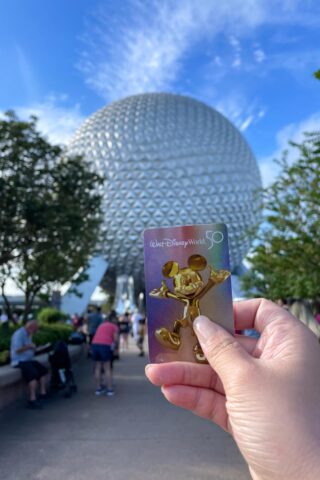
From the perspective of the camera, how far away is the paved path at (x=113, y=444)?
4.12m

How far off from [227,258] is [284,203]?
11.4 metres

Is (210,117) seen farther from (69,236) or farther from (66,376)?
(66,376)

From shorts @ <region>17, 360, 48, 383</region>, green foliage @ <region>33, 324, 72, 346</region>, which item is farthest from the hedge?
shorts @ <region>17, 360, 48, 383</region>

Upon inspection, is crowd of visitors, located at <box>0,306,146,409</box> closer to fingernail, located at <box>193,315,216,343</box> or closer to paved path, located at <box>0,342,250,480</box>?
paved path, located at <box>0,342,250,480</box>

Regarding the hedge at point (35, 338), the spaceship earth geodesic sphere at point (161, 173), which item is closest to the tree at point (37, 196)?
the hedge at point (35, 338)

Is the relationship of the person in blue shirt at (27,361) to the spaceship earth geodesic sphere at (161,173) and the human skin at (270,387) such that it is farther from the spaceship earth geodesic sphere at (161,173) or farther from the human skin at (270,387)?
the spaceship earth geodesic sphere at (161,173)

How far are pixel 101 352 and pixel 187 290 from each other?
672 cm

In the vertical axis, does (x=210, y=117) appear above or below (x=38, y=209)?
above

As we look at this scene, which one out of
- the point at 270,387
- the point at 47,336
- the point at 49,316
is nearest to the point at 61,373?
the point at 47,336

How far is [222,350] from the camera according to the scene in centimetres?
193

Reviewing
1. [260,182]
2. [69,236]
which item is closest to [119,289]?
[260,182]

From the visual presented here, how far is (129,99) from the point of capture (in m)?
38.2

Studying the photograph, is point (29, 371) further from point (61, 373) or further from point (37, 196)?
point (37, 196)

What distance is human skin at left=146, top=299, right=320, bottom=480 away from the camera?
1678 mm
